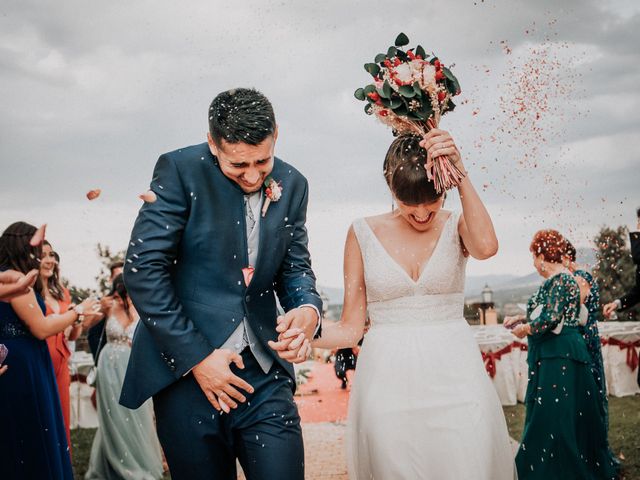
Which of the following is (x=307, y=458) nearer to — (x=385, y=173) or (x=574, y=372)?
(x=574, y=372)

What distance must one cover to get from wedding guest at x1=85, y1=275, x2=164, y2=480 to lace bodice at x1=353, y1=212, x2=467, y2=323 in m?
3.90

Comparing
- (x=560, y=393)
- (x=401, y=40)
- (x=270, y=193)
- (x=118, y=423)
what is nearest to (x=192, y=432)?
(x=270, y=193)

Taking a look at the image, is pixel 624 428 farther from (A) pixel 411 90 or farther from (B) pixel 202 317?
(B) pixel 202 317

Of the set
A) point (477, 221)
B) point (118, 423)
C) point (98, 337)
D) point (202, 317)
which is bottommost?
point (118, 423)

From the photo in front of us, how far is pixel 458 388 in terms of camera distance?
2902mm

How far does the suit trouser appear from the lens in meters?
2.31

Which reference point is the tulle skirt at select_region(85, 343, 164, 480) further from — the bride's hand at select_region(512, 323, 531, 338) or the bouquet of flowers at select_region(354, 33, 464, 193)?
the bouquet of flowers at select_region(354, 33, 464, 193)

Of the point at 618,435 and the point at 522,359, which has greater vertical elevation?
the point at 522,359

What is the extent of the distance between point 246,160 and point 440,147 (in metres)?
0.94

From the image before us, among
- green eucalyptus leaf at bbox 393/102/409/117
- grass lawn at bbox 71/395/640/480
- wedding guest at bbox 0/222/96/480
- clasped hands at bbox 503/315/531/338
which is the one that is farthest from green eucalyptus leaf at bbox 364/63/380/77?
grass lawn at bbox 71/395/640/480

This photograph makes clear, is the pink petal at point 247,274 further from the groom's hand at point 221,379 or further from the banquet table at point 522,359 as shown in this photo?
the banquet table at point 522,359

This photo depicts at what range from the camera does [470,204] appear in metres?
2.89

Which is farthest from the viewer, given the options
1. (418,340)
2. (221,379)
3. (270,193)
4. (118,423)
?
(118,423)

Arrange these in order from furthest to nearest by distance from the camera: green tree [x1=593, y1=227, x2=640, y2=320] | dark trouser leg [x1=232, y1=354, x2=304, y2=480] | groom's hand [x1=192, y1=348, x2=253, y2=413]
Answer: green tree [x1=593, y1=227, x2=640, y2=320], dark trouser leg [x1=232, y1=354, x2=304, y2=480], groom's hand [x1=192, y1=348, x2=253, y2=413]
